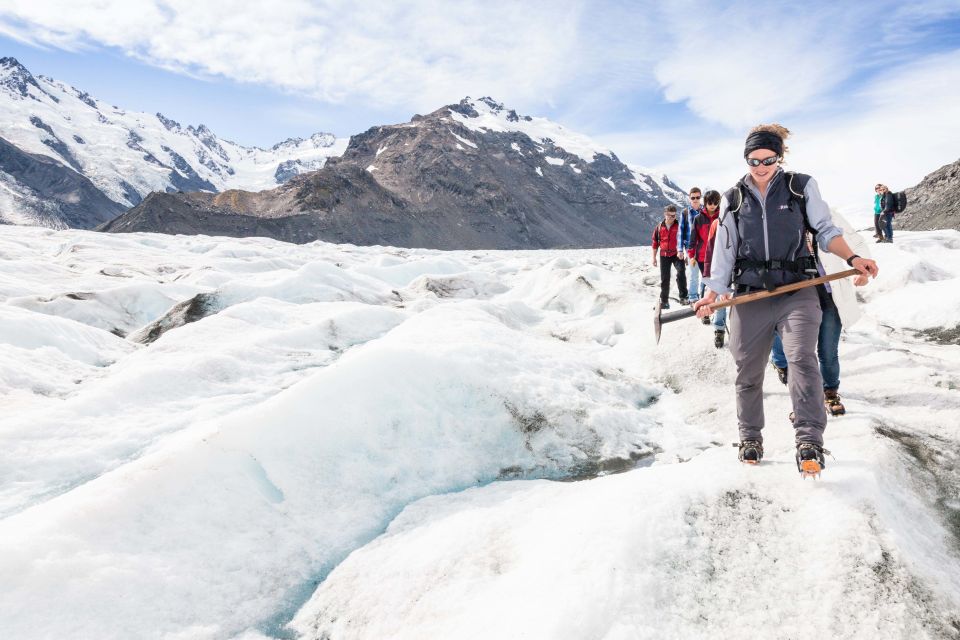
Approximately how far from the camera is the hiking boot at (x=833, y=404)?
5.06 m

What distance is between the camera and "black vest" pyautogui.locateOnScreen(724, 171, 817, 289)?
3799mm

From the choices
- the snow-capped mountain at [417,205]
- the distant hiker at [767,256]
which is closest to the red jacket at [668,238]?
the distant hiker at [767,256]

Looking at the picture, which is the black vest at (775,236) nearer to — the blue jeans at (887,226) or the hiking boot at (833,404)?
the hiking boot at (833,404)

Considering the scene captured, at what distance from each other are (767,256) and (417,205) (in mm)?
143138

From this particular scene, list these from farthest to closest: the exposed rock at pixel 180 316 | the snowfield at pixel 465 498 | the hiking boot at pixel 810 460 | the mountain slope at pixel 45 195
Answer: the mountain slope at pixel 45 195, the exposed rock at pixel 180 316, the hiking boot at pixel 810 460, the snowfield at pixel 465 498

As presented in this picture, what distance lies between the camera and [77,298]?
13.1 m

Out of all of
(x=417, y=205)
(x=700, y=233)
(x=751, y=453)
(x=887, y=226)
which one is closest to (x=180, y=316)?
(x=700, y=233)

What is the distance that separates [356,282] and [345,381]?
12.8m

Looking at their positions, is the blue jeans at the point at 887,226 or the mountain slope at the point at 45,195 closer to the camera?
the blue jeans at the point at 887,226

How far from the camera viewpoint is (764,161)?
12.8 feet

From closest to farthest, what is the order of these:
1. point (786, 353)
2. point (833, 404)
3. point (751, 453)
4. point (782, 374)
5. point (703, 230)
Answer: point (786, 353)
point (751, 453)
point (833, 404)
point (782, 374)
point (703, 230)

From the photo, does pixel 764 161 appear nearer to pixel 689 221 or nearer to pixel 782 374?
pixel 782 374

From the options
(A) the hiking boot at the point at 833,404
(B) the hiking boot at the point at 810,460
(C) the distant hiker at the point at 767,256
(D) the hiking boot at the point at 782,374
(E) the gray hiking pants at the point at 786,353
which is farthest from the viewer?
(D) the hiking boot at the point at 782,374

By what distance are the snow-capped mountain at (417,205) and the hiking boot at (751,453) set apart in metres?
101
